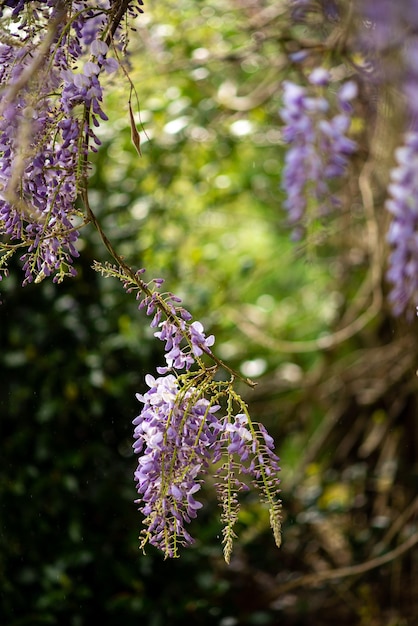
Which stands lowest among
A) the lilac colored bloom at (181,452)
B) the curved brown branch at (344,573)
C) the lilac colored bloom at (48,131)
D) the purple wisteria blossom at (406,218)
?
the curved brown branch at (344,573)

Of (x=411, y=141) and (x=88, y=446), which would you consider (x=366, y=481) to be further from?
(x=411, y=141)

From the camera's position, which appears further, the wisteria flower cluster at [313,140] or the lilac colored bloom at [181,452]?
the wisteria flower cluster at [313,140]

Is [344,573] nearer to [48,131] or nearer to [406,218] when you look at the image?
[406,218]

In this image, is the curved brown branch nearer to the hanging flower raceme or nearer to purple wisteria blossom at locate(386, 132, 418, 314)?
purple wisteria blossom at locate(386, 132, 418, 314)

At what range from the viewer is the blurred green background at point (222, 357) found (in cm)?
171

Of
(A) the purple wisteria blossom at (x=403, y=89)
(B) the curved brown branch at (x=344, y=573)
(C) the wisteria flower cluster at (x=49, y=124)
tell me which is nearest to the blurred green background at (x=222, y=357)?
(B) the curved brown branch at (x=344, y=573)

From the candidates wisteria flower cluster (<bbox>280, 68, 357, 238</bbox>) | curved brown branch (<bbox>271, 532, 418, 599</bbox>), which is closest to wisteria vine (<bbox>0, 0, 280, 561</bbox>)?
wisteria flower cluster (<bbox>280, 68, 357, 238</bbox>)

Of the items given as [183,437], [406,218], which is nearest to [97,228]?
[183,437]

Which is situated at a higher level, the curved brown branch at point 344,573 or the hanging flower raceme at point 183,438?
the hanging flower raceme at point 183,438

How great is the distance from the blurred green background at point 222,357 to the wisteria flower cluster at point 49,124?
1.58 feet

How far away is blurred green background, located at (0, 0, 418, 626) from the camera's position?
67.2 inches

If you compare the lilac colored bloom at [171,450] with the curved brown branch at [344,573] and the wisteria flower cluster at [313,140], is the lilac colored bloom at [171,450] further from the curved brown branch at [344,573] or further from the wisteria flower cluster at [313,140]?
the curved brown branch at [344,573]

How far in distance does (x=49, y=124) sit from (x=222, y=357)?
4.58 feet

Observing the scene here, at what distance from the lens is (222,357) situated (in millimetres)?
2162
